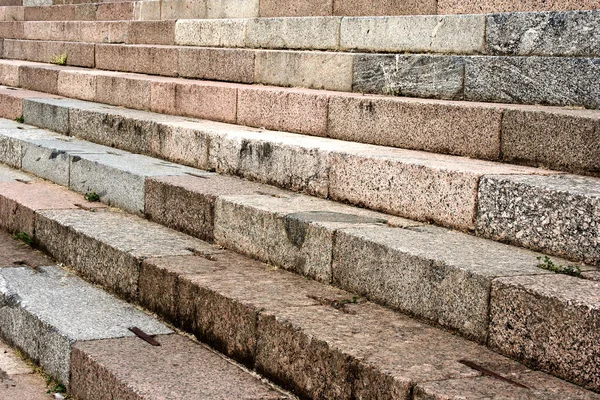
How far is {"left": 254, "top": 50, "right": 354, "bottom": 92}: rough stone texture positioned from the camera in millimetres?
6855

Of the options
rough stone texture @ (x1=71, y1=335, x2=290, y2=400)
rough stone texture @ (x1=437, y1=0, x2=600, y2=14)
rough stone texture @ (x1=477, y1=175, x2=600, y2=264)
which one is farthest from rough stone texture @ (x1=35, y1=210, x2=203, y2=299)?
rough stone texture @ (x1=437, y1=0, x2=600, y2=14)

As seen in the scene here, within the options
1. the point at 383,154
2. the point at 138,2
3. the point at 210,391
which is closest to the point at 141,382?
the point at 210,391

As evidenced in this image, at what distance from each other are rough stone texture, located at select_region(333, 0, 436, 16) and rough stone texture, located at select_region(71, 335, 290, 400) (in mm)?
3626

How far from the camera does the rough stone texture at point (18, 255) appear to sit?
562 centimetres

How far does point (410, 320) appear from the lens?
3.55 m

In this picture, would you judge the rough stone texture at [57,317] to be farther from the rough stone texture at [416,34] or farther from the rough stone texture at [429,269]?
the rough stone texture at [416,34]

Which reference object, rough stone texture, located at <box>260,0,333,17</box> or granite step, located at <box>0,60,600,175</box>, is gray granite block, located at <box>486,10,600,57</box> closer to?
granite step, located at <box>0,60,600,175</box>

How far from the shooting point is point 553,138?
4.39 metres

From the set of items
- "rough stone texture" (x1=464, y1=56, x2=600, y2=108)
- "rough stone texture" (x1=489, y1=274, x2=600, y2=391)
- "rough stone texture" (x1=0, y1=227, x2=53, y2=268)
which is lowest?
"rough stone texture" (x1=0, y1=227, x2=53, y2=268)

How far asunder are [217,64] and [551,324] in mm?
Answer: 6069

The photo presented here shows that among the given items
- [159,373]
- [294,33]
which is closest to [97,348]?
[159,373]

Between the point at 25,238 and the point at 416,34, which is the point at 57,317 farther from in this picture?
the point at 416,34

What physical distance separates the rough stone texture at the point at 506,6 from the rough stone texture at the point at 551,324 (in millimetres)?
2749

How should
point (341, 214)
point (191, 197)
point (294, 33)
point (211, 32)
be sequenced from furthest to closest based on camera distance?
point (211, 32), point (294, 33), point (191, 197), point (341, 214)
